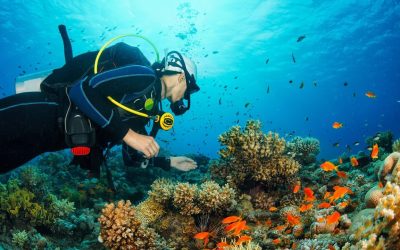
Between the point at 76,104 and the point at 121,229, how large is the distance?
196 cm

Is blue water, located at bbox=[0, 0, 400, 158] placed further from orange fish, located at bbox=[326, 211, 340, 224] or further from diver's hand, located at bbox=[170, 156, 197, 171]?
orange fish, located at bbox=[326, 211, 340, 224]

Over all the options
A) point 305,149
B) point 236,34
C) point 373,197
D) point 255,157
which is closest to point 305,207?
point 373,197

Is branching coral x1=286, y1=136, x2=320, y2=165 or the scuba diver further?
branching coral x1=286, y1=136, x2=320, y2=165

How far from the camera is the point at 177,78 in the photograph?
5008 millimetres

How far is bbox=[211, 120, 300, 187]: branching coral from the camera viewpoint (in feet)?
19.9

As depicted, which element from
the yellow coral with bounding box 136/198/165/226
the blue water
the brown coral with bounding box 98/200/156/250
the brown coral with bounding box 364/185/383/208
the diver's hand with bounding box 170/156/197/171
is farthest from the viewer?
the blue water

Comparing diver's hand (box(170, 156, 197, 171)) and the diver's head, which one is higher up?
the diver's head

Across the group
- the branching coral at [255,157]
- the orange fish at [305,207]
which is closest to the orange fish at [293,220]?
the orange fish at [305,207]

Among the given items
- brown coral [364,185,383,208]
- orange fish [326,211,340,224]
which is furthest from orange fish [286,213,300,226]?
brown coral [364,185,383,208]

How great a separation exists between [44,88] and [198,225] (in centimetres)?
376

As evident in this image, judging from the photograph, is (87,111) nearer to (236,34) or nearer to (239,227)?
(239,227)

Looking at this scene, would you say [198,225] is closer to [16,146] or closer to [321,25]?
[16,146]

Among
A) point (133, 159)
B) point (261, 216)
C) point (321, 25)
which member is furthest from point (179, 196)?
point (321, 25)

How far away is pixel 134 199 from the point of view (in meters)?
9.77
